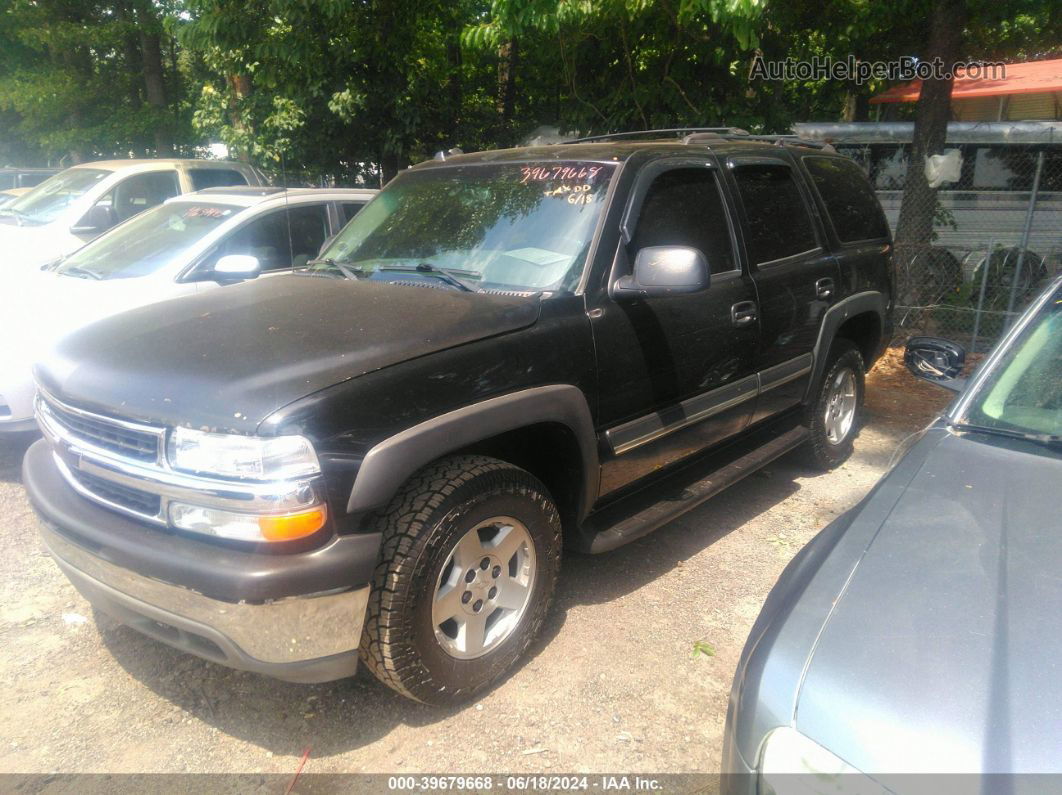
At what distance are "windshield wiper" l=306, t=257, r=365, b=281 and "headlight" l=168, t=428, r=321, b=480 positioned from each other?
1.38 meters

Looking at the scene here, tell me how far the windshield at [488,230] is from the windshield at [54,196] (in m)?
5.63

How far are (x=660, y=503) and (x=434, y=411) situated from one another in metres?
1.46

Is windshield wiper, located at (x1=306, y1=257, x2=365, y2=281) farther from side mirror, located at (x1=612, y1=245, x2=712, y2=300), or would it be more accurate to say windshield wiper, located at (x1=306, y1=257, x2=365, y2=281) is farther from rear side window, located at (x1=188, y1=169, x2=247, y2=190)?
rear side window, located at (x1=188, y1=169, x2=247, y2=190)

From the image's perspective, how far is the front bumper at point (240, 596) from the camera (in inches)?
93.1

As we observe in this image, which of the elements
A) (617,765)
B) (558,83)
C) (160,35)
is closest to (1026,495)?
(617,765)

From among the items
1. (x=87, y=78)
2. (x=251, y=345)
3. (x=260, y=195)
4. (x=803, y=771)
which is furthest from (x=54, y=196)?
(x=87, y=78)

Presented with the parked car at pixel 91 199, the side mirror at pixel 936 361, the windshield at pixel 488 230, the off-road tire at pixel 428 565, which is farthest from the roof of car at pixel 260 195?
the side mirror at pixel 936 361

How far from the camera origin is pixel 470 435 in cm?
275

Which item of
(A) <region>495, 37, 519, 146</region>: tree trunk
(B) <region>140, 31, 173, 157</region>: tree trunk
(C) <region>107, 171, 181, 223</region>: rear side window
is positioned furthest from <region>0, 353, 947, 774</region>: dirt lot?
(B) <region>140, 31, 173, 157</region>: tree trunk

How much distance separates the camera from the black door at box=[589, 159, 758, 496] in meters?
3.38

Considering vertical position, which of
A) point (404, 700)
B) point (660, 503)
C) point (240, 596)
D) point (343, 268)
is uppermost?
point (343, 268)

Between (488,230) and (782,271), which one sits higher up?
(488,230)

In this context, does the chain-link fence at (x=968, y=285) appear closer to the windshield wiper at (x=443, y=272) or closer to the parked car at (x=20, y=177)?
the windshield wiper at (x=443, y=272)

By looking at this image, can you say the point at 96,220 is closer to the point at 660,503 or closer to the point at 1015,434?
the point at 660,503
